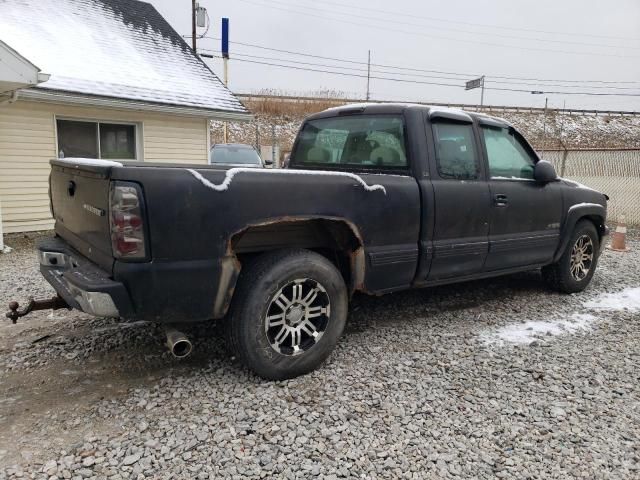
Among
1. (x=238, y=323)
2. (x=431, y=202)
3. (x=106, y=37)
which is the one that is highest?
(x=106, y=37)

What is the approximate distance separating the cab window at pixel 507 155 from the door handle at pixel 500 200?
187 mm

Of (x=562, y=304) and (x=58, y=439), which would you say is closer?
(x=58, y=439)

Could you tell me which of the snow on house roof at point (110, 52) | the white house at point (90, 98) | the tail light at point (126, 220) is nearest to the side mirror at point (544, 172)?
the tail light at point (126, 220)

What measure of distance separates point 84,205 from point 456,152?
2.89 metres

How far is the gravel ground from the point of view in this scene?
2402 millimetres

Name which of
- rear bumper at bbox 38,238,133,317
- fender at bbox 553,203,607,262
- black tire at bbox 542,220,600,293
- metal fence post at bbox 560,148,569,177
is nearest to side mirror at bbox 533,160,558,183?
fender at bbox 553,203,607,262

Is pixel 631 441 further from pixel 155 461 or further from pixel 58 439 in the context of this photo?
pixel 58 439

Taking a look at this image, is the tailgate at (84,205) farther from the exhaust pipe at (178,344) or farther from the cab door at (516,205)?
the cab door at (516,205)

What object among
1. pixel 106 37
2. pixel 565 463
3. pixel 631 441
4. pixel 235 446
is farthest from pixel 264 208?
pixel 106 37

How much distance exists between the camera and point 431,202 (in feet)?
12.4

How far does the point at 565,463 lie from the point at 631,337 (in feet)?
7.53

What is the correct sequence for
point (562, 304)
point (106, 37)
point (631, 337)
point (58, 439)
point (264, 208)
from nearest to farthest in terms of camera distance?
1. point (58, 439)
2. point (264, 208)
3. point (631, 337)
4. point (562, 304)
5. point (106, 37)

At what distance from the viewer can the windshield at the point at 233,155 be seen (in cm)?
1312

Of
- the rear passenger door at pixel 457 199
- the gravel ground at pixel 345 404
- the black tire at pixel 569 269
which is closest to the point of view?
the gravel ground at pixel 345 404
